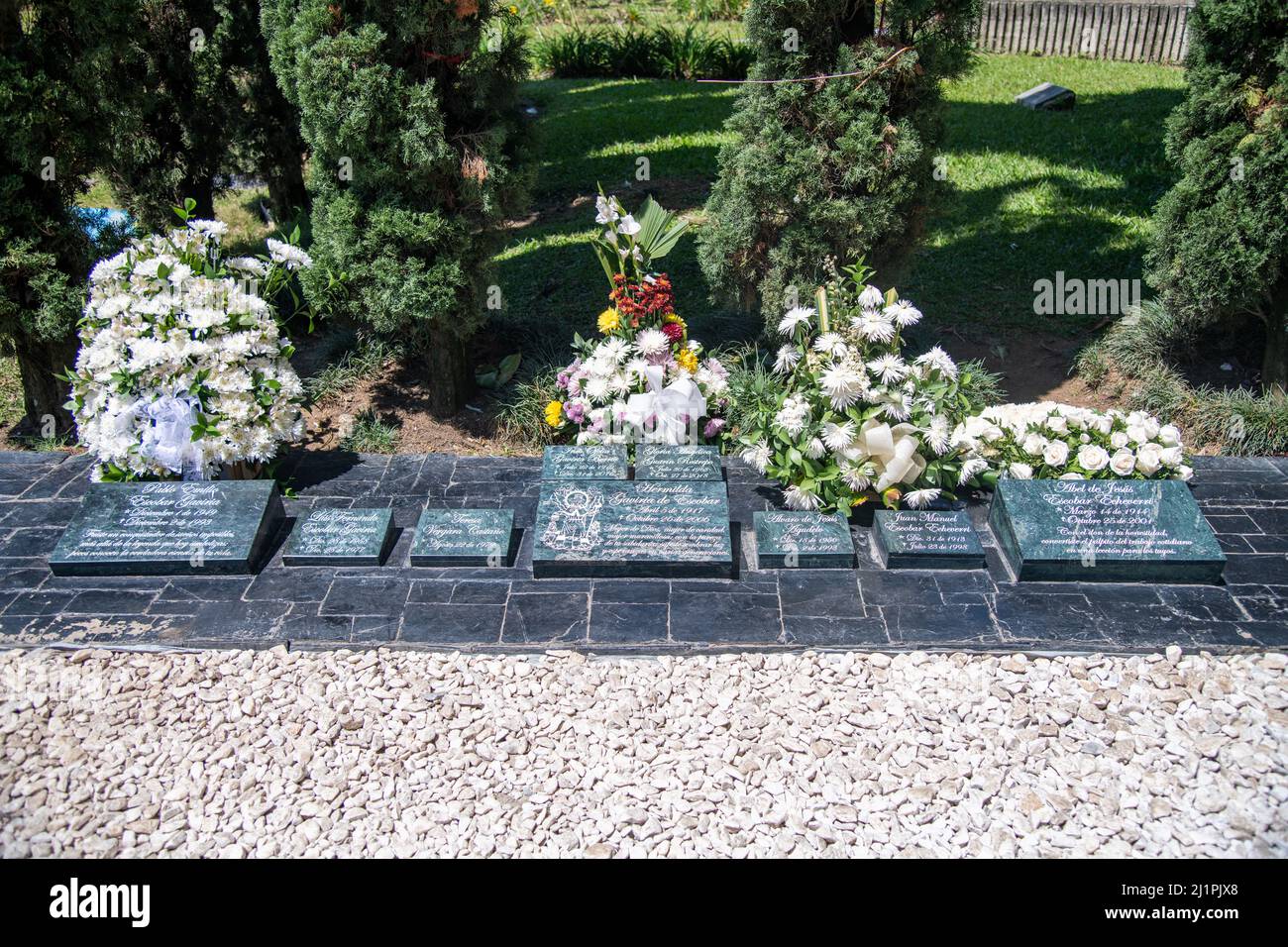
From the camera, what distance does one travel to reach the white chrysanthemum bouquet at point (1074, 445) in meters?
4.99

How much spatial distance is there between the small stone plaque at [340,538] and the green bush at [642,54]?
1041 cm

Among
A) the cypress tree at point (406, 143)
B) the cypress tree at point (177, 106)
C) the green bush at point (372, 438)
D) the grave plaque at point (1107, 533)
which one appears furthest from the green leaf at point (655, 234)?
the cypress tree at point (177, 106)

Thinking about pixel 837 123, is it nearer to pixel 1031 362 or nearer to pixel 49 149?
pixel 1031 362

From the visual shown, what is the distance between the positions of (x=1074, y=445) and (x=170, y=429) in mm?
4792

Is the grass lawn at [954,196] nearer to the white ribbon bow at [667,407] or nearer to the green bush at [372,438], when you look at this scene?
the green bush at [372,438]

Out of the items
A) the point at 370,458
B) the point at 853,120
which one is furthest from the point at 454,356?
the point at 853,120

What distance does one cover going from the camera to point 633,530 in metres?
4.86

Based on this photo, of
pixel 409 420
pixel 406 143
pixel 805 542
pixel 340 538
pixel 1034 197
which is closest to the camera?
pixel 805 542

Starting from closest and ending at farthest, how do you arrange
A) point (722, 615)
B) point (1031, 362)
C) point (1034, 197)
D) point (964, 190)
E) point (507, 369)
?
point (722, 615), point (507, 369), point (1031, 362), point (1034, 197), point (964, 190)

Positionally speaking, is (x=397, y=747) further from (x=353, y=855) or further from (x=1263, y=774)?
(x=1263, y=774)

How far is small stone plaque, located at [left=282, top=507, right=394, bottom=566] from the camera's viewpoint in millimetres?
4871

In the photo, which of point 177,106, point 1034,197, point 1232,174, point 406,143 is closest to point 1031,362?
point 1232,174

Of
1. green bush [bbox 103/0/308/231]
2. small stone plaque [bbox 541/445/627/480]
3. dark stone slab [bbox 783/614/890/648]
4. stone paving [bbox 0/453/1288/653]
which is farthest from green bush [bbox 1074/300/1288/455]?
green bush [bbox 103/0/308/231]

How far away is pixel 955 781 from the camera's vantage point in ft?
12.2
